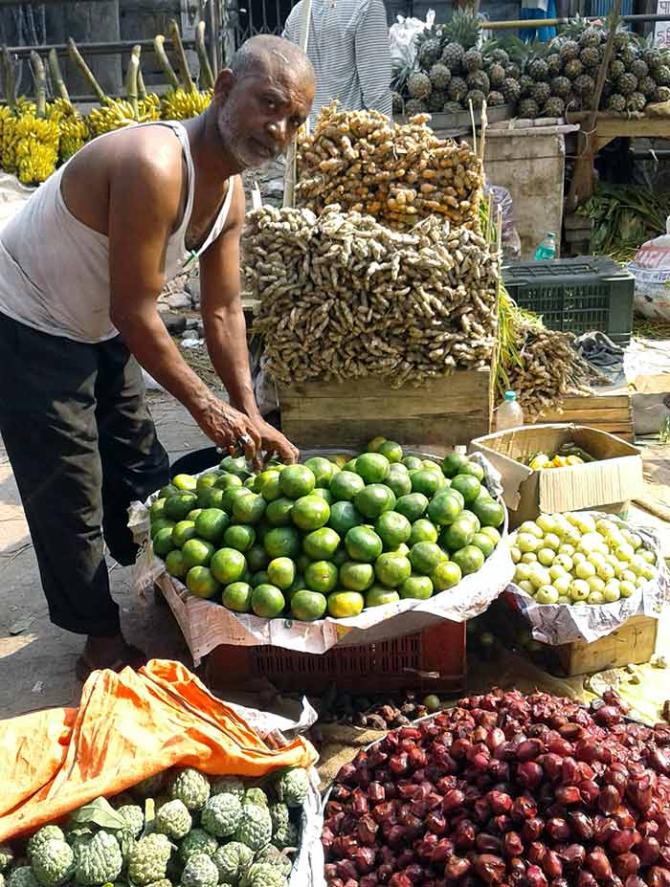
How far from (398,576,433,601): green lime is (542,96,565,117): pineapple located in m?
7.20

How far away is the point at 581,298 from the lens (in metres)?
5.45

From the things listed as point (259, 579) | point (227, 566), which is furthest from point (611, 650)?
point (227, 566)

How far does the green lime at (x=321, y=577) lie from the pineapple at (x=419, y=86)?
23.6 feet

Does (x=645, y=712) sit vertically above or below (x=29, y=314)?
below

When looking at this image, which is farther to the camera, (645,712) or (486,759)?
(645,712)

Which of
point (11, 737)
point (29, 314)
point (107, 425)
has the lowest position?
point (11, 737)

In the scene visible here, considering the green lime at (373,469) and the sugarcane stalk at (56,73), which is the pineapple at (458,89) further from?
the green lime at (373,469)

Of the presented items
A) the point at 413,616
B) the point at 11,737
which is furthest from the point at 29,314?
the point at 413,616

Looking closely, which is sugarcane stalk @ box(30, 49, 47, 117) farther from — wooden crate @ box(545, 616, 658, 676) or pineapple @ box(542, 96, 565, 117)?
wooden crate @ box(545, 616, 658, 676)

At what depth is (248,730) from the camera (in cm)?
233

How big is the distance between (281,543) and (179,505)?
48 cm

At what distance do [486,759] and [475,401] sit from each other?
1915 millimetres

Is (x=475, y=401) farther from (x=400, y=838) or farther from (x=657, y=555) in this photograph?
(x=400, y=838)

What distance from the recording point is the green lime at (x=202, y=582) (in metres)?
2.79
